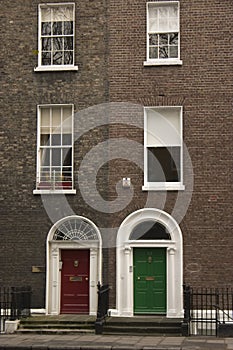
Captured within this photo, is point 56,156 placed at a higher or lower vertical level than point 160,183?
higher

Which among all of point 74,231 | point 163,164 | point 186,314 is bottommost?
point 186,314

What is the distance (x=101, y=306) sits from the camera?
20547 mm

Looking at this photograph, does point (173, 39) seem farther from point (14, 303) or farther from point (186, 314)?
point (14, 303)

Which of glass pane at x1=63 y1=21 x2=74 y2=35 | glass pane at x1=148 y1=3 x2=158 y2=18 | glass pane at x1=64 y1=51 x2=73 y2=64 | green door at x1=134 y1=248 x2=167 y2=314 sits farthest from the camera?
glass pane at x1=63 y1=21 x2=74 y2=35

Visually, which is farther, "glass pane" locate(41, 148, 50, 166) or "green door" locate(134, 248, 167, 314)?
"glass pane" locate(41, 148, 50, 166)

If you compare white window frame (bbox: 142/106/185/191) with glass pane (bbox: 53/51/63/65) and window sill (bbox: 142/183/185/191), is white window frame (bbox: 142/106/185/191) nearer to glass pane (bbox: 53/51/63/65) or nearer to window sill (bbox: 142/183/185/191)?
window sill (bbox: 142/183/185/191)

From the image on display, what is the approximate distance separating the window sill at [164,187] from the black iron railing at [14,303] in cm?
497

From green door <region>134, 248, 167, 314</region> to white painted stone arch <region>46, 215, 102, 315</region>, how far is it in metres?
1.25

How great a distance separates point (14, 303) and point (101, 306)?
8.75 feet

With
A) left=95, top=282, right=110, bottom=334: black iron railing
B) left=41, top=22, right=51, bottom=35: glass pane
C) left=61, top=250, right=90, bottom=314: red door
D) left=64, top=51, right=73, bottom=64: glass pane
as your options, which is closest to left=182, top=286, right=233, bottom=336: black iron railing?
left=95, top=282, right=110, bottom=334: black iron railing

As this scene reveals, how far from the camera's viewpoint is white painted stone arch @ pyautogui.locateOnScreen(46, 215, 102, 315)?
22.1m

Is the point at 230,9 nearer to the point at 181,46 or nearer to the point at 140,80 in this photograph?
the point at 181,46

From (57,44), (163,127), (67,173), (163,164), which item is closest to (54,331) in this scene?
(67,173)

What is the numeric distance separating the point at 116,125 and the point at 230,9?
5.25m
